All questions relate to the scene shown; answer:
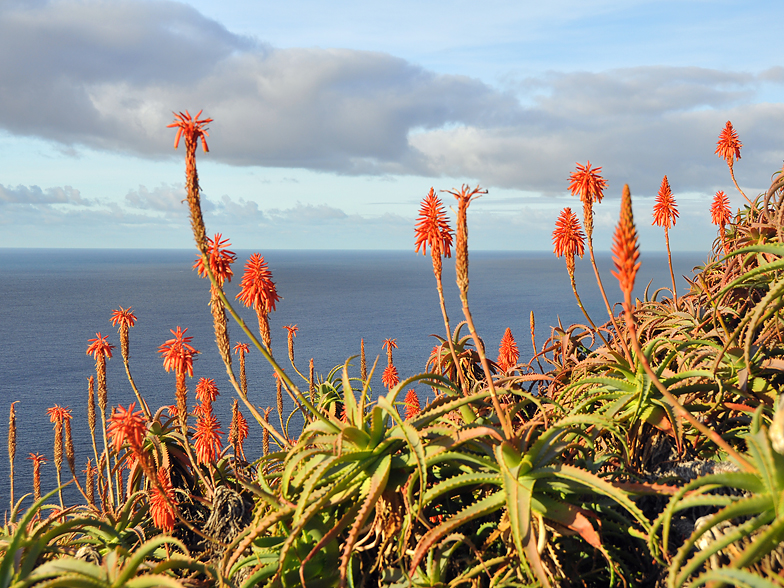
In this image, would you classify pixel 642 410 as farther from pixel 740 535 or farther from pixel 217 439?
pixel 217 439

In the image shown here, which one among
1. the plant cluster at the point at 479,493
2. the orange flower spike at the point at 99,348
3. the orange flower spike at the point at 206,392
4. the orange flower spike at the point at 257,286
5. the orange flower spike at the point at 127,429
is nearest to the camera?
the plant cluster at the point at 479,493

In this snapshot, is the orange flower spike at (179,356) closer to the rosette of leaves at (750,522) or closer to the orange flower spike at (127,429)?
the orange flower spike at (127,429)

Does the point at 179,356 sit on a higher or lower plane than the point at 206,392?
higher

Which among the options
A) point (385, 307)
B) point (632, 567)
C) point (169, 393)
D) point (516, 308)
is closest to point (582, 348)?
point (632, 567)

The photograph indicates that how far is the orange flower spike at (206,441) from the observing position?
225 inches

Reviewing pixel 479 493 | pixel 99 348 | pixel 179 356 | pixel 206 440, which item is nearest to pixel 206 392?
pixel 206 440

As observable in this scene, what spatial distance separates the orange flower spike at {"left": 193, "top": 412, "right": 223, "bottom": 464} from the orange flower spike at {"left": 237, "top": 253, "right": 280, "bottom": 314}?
1.99 m

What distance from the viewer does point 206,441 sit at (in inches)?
227

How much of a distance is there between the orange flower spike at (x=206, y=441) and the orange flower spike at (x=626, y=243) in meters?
4.74

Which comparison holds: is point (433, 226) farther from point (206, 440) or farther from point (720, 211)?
point (720, 211)

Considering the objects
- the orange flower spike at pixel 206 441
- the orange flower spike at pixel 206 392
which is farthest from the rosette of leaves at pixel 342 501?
the orange flower spike at pixel 206 392

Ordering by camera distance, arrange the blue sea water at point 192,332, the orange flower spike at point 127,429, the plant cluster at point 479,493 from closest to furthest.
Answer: the plant cluster at point 479,493
the orange flower spike at point 127,429
the blue sea water at point 192,332

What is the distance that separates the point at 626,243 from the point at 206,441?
5.00 meters

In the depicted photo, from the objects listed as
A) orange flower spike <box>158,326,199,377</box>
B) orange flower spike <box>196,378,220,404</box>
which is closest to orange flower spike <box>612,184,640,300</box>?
orange flower spike <box>158,326,199,377</box>
